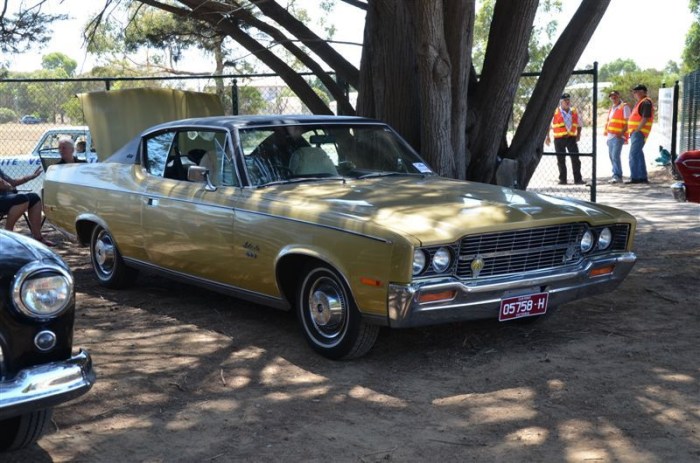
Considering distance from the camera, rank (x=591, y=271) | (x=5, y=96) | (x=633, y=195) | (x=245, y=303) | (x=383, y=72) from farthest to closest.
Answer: (x=5, y=96) → (x=633, y=195) → (x=383, y=72) → (x=245, y=303) → (x=591, y=271)

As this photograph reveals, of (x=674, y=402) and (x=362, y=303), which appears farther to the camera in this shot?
(x=362, y=303)

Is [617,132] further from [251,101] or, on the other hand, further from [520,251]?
[520,251]

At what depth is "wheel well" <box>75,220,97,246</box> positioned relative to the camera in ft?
27.8

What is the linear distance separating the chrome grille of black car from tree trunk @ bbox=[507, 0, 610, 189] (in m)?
3.87

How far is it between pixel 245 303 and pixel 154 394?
2268 mm

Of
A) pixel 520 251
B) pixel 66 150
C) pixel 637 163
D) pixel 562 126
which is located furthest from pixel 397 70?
pixel 637 163

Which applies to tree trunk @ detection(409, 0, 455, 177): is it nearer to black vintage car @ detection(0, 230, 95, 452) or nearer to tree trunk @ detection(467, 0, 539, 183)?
tree trunk @ detection(467, 0, 539, 183)

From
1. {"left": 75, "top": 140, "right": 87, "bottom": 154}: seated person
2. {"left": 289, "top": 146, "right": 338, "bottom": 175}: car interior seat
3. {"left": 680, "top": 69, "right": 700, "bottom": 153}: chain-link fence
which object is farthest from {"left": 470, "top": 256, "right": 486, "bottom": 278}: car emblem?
{"left": 680, "top": 69, "right": 700, "bottom": 153}: chain-link fence

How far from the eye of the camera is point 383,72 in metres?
9.38

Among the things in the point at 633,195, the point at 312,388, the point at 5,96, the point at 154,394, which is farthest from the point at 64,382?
the point at 5,96

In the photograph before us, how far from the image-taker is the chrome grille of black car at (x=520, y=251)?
5.56m

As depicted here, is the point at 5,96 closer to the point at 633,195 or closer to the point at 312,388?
the point at 633,195

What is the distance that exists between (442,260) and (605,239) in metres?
1.43

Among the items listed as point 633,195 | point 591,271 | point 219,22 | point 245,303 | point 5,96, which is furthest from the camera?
point 5,96
